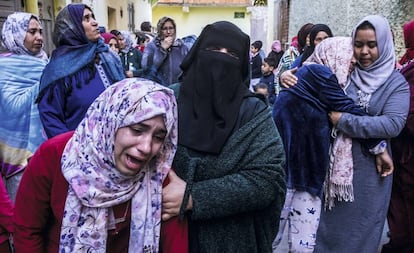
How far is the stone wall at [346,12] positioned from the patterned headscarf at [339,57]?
13.1ft

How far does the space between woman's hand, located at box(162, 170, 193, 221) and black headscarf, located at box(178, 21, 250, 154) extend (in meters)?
0.16

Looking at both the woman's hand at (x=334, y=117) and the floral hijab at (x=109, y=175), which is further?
the woman's hand at (x=334, y=117)

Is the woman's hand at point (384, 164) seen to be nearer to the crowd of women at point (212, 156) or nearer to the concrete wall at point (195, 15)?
the crowd of women at point (212, 156)

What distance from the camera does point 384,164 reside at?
2.56 m

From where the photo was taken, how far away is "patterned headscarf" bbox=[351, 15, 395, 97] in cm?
248

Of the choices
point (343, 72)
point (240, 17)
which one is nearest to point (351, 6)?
point (343, 72)

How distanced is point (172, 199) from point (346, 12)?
288 inches

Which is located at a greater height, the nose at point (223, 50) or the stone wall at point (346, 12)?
the stone wall at point (346, 12)

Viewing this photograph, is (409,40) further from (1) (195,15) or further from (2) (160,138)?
(1) (195,15)

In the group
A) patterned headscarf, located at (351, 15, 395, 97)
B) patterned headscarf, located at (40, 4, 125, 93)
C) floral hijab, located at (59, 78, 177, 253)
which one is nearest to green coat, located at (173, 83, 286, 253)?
floral hijab, located at (59, 78, 177, 253)

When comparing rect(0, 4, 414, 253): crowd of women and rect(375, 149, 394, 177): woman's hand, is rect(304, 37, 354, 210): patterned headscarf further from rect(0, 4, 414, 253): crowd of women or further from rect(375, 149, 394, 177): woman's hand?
rect(375, 149, 394, 177): woman's hand

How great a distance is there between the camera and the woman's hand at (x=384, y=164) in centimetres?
253

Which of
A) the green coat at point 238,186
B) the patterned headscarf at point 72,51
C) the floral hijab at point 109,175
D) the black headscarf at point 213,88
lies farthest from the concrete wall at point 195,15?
the floral hijab at point 109,175

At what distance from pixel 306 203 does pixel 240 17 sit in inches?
999
